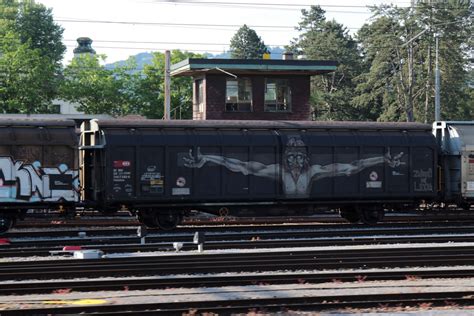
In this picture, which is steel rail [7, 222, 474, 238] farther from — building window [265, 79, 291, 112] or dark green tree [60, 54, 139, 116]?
dark green tree [60, 54, 139, 116]

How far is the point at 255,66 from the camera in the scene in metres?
39.2

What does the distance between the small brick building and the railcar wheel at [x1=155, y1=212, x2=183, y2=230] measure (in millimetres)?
15353

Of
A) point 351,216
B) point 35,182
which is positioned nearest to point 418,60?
point 351,216

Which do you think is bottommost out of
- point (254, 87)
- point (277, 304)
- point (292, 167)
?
point (277, 304)

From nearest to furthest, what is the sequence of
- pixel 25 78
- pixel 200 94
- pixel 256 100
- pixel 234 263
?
pixel 234 263 → pixel 256 100 → pixel 200 94 → pixel 25 78

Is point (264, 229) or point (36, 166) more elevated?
point (36, 166)

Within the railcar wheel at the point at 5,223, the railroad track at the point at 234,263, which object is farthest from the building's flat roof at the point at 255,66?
the railroad track at the point at 234,263

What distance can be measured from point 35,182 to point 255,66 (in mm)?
18359

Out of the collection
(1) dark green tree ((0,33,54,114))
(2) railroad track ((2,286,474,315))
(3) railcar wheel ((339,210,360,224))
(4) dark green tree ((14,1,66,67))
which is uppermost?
(4) dark green tree ((14,1,66,67))

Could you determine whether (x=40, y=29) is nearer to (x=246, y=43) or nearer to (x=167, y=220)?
(x=246, y=43)

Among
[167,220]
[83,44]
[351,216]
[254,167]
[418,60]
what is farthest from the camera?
[83,44]

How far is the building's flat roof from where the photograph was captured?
39.2 meters

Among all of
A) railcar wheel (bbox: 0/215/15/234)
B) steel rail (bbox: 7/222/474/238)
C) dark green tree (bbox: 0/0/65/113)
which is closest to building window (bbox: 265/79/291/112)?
steel rail (bbox: 7/222/474/238)

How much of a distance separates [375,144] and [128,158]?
851cm
